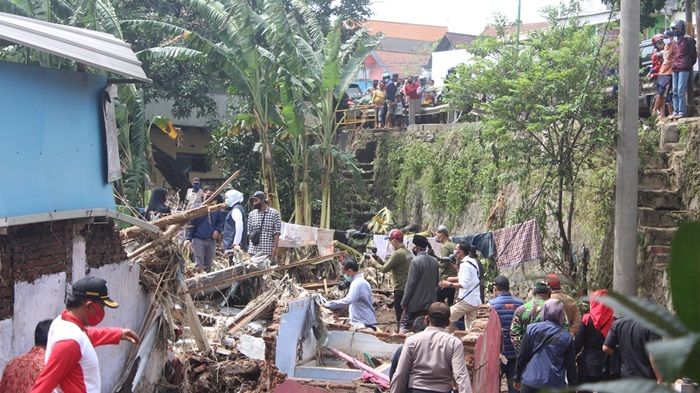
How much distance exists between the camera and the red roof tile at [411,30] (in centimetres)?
6255

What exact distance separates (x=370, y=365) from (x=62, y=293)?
3.36m

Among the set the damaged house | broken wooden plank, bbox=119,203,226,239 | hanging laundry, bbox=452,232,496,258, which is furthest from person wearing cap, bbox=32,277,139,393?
hanging laundry, bbox=452,232,496,258

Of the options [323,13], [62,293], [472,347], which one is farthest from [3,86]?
[323,13]

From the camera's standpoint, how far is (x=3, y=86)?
7207 mm

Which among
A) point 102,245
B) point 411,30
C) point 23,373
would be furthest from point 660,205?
point 411,30

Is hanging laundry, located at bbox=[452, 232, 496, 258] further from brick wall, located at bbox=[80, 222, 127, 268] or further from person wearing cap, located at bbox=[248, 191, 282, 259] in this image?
brick wall, located at bbox=[80, 222, 127, 268]

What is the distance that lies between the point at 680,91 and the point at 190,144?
58.0 feet

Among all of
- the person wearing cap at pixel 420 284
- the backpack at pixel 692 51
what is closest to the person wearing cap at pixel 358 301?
the person wearing cap at pixel 420 284

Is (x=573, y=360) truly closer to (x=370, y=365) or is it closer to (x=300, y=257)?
(x=370, y=365)

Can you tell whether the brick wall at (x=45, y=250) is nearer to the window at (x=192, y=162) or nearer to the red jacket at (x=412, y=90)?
the red jacket at (x=412, y=90)

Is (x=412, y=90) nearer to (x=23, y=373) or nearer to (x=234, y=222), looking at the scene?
A: (x=234, y=222)

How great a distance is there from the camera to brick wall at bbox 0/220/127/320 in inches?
290

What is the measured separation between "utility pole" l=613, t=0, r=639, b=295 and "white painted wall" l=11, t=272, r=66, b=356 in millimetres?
6691

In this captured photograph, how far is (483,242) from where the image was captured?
14.8m
